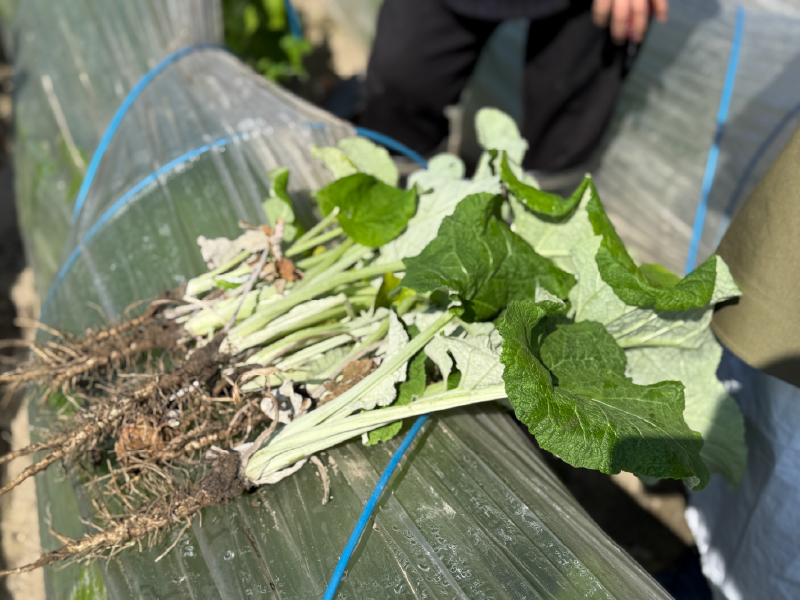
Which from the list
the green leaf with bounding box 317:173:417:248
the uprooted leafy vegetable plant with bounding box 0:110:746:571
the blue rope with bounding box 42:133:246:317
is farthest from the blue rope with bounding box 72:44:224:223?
the green leaf with bounding box 317:173:417:248

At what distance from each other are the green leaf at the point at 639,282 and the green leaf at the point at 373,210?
0.37 metres

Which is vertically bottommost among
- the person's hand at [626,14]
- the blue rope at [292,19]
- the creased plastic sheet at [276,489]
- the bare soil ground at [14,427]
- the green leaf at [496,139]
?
the bare soil ground at [14,427]

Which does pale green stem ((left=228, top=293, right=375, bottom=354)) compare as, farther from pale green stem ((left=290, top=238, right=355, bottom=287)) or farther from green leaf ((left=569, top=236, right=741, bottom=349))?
green leaf ((left=569, top=236, right=741, bottom=349))

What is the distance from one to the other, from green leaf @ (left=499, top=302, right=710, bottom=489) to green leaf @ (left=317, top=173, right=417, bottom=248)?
38cm

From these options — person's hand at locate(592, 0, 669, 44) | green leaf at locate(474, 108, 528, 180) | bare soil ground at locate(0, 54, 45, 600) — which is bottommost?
bare soil ground at locate(0, 54, 45, 600)

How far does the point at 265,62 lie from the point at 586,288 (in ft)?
8.38

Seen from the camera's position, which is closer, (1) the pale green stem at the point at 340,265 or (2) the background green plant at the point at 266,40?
(1) the pale green stem at the point at 340,265

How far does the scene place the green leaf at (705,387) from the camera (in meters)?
1.07

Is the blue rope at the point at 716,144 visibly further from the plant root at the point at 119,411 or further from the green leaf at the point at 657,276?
the plant root at the point at 119,411

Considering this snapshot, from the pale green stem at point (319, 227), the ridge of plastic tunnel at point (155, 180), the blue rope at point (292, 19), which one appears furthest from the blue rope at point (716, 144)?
the blue rope at point (292, 19)

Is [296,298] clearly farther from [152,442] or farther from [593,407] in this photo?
[593,407]

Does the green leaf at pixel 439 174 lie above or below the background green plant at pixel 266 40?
below

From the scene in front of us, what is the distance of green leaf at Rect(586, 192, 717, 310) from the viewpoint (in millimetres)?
874

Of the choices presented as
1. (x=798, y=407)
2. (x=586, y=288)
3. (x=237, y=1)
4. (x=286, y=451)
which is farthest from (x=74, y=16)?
(x=798, y=407)
